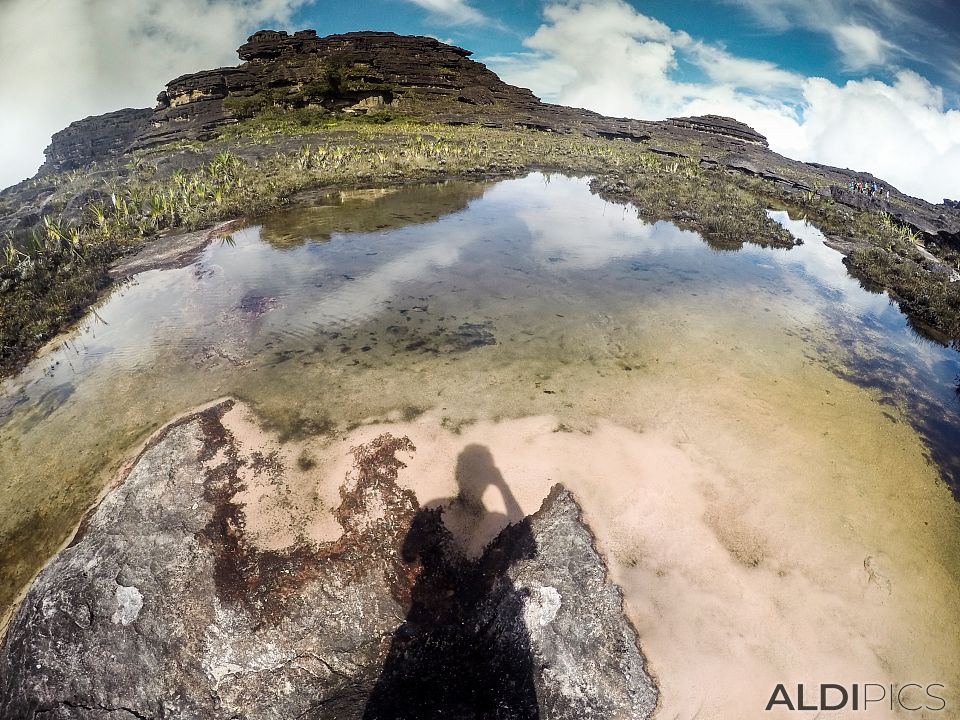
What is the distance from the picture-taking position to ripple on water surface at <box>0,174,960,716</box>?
18.6ft

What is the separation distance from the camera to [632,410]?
8844 mm

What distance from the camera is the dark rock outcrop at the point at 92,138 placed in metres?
81.3

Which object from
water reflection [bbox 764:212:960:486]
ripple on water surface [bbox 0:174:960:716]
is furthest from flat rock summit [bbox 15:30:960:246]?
ripple on water surface [bbox 0:174:960:716]

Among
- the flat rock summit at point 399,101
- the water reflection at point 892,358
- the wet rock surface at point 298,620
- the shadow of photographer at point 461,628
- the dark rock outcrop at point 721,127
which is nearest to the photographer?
the wet rock surface at point 298,620

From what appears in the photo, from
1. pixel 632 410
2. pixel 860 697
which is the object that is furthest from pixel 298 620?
pixel 632 410

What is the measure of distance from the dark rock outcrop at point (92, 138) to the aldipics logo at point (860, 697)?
110 metres

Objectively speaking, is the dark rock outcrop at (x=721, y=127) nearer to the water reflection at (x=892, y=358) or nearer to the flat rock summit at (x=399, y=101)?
the flat rock summit at (x=399, y=101)

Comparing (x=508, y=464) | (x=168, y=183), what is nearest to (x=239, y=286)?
(x=508, y=464)

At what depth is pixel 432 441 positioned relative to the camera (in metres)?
7.77

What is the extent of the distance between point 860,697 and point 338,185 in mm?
31245

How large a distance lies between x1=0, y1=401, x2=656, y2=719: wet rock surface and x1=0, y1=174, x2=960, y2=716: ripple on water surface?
0.74 m

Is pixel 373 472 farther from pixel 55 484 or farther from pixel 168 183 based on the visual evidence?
pixel 168 183

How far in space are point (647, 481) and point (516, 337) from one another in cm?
534

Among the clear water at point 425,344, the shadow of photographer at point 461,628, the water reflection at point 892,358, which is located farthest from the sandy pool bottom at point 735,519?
the water reflection at point 892,358
